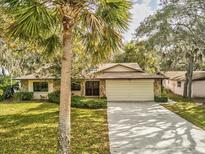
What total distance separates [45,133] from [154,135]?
4.67 metres

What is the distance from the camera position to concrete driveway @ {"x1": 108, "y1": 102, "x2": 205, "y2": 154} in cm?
958

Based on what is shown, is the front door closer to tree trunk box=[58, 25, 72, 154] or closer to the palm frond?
tree trunk box=[58, 25, 72, 154]

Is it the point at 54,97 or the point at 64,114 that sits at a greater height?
the point at 64,114

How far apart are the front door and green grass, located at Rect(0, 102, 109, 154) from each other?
10.3 m

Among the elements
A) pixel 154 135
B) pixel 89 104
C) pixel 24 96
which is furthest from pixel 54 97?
pixel 154 135

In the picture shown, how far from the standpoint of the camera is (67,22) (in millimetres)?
7242

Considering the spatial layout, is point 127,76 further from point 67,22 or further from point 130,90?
point 67,22

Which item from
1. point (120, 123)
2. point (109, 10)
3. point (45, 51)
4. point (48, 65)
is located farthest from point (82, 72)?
point (109, 10)

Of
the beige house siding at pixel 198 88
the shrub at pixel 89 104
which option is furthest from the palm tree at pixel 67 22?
the beige house siding at pixel 198 88

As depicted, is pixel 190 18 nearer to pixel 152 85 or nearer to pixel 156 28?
pixel 156 28

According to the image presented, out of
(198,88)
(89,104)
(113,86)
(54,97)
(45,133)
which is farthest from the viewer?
(198,88)

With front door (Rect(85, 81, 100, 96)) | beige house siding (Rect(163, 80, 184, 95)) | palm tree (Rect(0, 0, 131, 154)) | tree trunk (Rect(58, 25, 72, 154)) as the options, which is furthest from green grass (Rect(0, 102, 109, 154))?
beige house siding (Rect(163, 80, 184, 95))

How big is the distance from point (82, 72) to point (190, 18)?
9.67 m

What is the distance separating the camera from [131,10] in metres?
7.63
